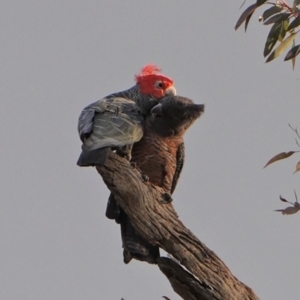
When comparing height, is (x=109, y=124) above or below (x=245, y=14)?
above

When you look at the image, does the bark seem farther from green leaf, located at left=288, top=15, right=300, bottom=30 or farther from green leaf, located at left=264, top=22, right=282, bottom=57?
green leaf, located at left=288, top=15, right=300, bottom=30

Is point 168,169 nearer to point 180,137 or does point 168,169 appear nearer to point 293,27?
point 180,137

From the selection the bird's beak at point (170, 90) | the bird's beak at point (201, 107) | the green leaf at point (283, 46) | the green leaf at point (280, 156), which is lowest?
the green leaf at point (280, 156)

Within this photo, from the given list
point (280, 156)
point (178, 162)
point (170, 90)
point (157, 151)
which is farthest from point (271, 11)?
point (170, 90)

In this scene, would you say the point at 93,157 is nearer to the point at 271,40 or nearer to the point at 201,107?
the point at 201,107

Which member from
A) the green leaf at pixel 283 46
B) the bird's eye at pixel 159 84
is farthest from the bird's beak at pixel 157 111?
the green leaf at pixel 283 46

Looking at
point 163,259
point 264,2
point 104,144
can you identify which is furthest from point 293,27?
point 163,259

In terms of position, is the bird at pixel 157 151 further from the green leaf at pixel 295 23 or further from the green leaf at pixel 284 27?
the green leaf at pixel 295 23

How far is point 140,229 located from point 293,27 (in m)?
1.54

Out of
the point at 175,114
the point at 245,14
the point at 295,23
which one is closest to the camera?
the point at 295,23

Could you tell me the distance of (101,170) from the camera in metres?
4.45

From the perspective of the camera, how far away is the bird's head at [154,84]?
6277 millimetres

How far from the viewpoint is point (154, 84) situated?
21.0 ft

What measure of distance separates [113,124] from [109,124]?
0.04m
